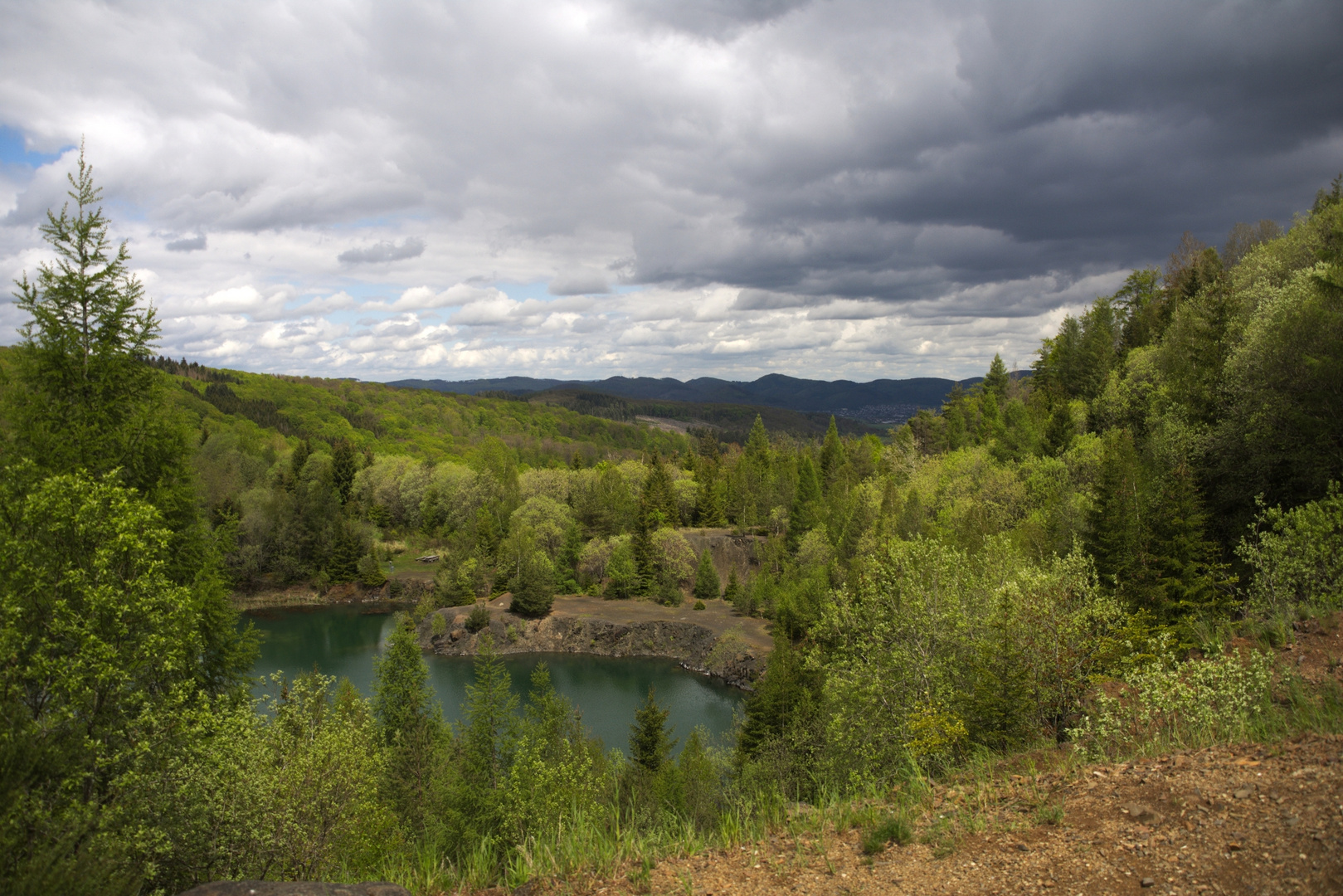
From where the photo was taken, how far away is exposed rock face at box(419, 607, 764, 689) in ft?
189

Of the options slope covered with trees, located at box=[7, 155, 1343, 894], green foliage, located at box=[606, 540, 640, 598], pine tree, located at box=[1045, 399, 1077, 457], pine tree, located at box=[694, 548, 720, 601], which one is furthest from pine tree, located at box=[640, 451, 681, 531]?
pine tree, located at box=[1045, 399, 1077, 457]

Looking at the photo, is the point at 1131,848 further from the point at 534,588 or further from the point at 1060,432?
Answer: the point at 534,588

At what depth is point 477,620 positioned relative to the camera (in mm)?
60969

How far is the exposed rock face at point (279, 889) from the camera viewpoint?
520cm

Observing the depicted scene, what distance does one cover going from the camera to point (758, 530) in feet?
251

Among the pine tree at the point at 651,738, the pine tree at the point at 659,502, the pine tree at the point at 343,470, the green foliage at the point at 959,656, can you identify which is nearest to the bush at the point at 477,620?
the pine tree at the point at 659,502

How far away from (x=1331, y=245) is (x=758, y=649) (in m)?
40.6

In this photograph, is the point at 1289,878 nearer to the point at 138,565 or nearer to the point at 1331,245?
the point at 138,565

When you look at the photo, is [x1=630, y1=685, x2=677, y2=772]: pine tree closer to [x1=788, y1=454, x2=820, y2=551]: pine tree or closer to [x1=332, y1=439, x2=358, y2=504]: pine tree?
[x1=788, y1=454, x2=820, y2=551]: pine tree

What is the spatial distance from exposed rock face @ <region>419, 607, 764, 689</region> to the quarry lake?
0.96 meters

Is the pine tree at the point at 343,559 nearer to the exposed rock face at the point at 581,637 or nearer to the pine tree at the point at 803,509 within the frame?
the exposed rock face at the point at 581,637

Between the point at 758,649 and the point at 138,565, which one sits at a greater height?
the point at 138,565

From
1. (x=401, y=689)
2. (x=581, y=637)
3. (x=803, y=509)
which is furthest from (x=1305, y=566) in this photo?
(x=581, y=637)

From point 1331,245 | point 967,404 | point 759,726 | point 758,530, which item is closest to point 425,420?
point 758,530
